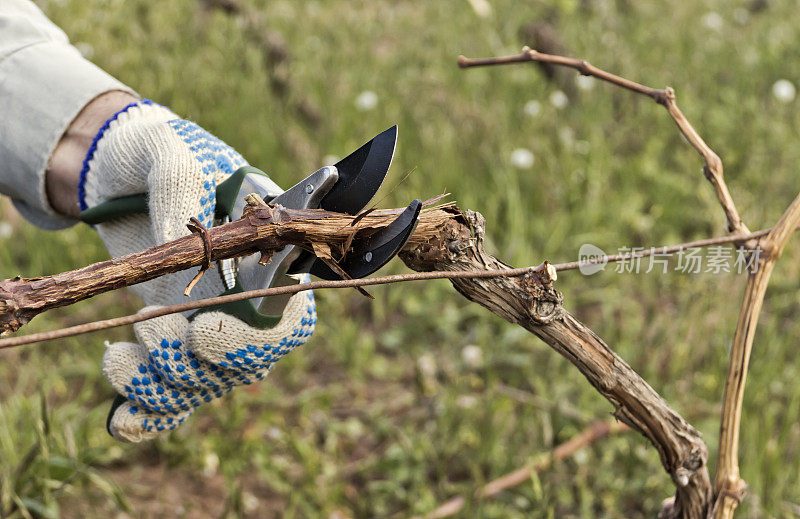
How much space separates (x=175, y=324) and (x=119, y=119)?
1.51 feet

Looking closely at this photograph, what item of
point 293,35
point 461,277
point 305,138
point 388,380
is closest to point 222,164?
point 461,277

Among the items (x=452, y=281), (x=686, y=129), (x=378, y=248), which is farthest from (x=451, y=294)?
(x=378, y=248)

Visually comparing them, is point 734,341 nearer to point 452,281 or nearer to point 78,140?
point 452,281

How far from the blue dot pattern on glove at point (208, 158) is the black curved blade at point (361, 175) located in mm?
258

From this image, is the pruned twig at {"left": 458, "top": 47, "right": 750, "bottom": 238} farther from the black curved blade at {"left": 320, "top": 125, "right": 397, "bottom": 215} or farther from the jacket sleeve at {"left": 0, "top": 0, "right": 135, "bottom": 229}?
the jacket sleeve at {"left": 0, "top": 0, "right": 135, "bottom": 229}

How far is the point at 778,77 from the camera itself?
11.8 ft

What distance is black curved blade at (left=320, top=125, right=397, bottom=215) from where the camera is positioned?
3.35ft

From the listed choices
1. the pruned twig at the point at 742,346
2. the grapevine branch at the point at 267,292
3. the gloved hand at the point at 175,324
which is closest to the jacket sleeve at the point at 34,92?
the gloved hand at the point at 175,324

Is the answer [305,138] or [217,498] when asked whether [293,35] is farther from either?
[217,498]

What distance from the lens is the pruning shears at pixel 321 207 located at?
0.99 meters

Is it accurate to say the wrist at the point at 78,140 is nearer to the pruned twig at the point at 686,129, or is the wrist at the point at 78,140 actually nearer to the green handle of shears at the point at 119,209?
the green handle of shears at the point at 119,209

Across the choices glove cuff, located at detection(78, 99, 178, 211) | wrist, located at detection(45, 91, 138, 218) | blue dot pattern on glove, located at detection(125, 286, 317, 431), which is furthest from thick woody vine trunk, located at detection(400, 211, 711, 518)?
wrist, located at detection(45, 91, 138, 218)

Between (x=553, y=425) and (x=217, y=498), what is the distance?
930 millimetres

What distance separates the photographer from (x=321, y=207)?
3.50ft
